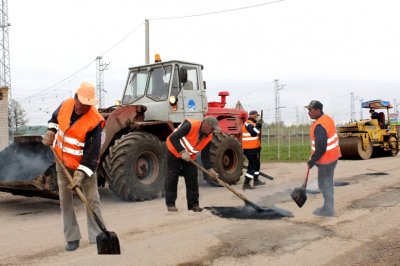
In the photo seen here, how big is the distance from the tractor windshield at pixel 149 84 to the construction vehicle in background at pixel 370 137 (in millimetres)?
10617

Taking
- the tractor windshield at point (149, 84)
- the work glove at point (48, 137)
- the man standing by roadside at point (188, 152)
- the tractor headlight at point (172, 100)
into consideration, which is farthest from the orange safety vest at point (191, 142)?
the tractor windshield at point (149, 84)

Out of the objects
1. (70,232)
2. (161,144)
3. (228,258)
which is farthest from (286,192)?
(70,232)

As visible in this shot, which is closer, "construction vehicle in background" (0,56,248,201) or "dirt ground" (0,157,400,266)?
"dirt ground" (0,157,400,266)

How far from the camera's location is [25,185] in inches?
277

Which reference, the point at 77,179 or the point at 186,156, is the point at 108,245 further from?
the point at 186,156

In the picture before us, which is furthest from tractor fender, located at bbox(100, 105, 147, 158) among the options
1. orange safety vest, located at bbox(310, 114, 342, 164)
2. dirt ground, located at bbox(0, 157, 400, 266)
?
orange safety vest, located at bbox(310, 114, 342, 164)

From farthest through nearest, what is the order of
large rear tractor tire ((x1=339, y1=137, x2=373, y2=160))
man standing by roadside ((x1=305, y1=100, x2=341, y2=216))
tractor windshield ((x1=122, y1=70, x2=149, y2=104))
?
large rear tractor tire ((x1=339, y1=137, x2=373, y2=160))
tractor windshield ((x1=122, y1=70, x2=149, y2=104))
man standing by roadside ((x1=305, y1=100, x2=341, y2=216))

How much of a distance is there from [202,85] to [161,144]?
2048 mm

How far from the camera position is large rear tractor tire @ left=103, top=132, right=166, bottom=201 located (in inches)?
304

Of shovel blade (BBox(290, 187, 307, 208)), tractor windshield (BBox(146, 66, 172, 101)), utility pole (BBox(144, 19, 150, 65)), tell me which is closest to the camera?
shovel blade (BBox(290, 187, 307, 208))

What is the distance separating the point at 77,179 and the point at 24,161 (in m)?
3.81

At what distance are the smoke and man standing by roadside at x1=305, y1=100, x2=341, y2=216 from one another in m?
4.25

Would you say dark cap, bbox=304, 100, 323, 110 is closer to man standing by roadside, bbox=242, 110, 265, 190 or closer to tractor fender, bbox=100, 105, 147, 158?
man standing by roadside, bbox=242, 110, 265, 190

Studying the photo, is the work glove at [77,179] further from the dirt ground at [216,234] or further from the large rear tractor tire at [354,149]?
the large rear tractor tire at [354,149]
